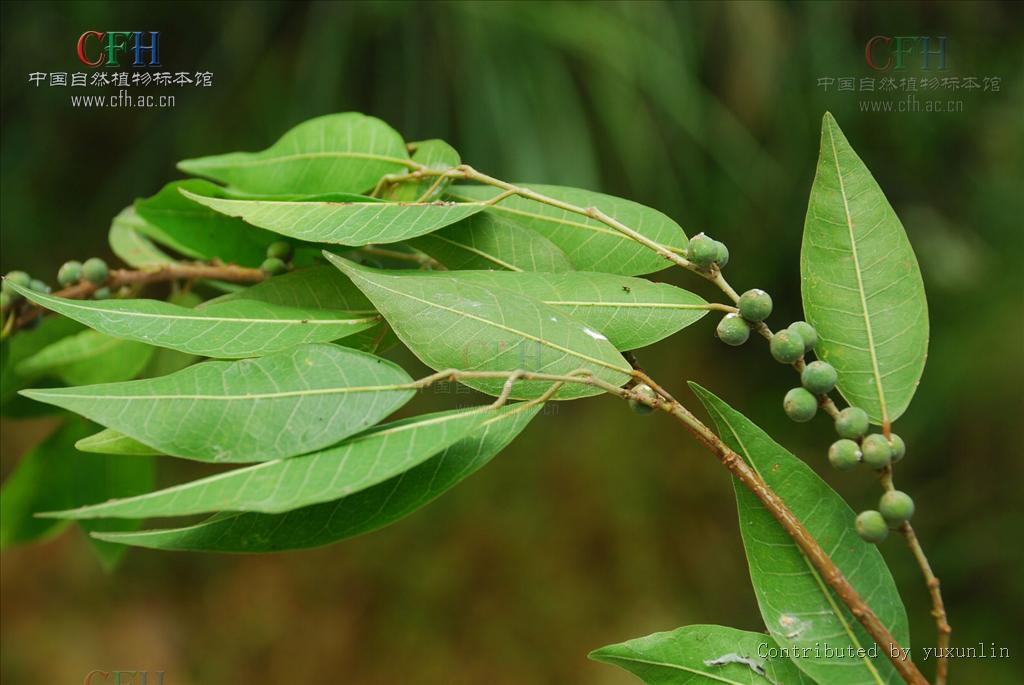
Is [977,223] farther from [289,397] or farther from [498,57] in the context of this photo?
[289,397]

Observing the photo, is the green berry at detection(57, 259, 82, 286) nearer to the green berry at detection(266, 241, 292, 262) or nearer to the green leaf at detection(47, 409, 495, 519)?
the green berry at detection(266, 241, 292, 262)

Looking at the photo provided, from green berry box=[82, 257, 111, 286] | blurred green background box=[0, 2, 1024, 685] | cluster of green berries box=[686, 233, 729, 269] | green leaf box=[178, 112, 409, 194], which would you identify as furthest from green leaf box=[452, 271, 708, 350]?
blurred green background box=[0, 2, 1024, 685]

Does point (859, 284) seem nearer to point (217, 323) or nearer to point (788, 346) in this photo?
point (788, 346)

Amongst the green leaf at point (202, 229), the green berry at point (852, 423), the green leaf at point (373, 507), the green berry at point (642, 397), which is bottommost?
Answer: the green leaf at point (373, 507)

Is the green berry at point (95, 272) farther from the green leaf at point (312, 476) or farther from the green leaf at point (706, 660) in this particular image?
the green leaf at point (706, 660)

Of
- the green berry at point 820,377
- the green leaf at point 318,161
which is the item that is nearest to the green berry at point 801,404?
the green berry at point 820,377

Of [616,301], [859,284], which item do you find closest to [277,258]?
[616,301]
